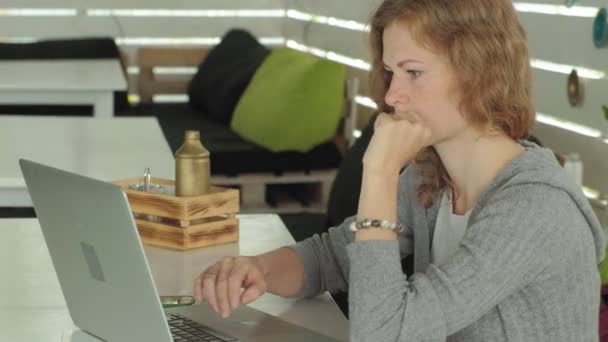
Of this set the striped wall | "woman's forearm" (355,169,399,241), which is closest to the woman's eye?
"woman's forearm" (355,169,399,241)

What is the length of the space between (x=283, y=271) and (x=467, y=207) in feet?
1.06

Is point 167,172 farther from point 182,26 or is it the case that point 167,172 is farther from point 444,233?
point 182,26

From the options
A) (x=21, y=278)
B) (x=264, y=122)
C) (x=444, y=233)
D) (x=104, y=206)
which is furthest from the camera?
(x=264, y=122)

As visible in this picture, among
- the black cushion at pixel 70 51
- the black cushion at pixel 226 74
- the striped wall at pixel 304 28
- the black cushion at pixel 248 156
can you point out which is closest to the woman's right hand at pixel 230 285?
the striped wall at pixel 304 28

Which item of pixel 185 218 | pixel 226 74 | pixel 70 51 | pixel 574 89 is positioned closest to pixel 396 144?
pixel 185 218

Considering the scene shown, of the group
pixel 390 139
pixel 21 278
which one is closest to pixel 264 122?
pixel 21 278

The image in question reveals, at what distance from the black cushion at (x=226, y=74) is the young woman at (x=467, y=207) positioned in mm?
3726

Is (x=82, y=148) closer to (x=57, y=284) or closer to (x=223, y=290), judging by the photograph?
(x=57, y=284)

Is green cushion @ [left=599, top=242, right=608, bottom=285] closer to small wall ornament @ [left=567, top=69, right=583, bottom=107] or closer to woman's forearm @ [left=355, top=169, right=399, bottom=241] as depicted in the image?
woman's forearm @ [left=355, top=169, right=399, bottom=241]

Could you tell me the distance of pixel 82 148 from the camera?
310 centimetres

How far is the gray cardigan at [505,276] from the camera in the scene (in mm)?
1423

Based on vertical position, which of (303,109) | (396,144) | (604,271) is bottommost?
(303,109)

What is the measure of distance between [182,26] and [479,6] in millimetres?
4801

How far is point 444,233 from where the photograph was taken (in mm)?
1709
